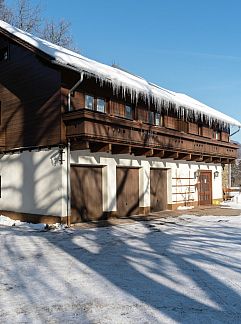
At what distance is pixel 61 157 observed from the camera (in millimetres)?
14250

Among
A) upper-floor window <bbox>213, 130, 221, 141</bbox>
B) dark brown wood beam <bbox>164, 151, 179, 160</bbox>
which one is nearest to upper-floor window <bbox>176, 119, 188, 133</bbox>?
dark brown wood beam <bbox>164, 151, 179, 160</bbox>

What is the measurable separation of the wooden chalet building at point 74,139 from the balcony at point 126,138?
39 millimetres

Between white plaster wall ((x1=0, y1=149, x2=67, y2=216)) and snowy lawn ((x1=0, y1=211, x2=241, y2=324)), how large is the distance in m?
2.35

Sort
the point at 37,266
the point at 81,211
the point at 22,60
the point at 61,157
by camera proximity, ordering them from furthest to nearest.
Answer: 1. the point at 22,60
2. the point at 81,211
3. the point at 61,157
4. the point at 37,266

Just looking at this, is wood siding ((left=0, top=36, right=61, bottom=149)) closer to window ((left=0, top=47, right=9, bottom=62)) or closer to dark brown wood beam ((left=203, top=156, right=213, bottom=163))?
window ((left=0, top=47, right=9, bottom=62))

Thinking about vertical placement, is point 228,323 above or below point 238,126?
below

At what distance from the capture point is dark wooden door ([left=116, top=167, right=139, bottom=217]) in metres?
17.2

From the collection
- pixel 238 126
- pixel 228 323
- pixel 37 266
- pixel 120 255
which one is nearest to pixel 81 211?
pixel 120 255

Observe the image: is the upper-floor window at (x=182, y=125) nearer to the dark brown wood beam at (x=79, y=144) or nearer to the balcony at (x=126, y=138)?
the balcony at (x=126, y=138)

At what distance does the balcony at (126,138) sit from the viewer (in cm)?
1378

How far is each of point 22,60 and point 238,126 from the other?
16417 mm

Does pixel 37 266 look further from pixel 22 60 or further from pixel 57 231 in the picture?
pixel 22 60

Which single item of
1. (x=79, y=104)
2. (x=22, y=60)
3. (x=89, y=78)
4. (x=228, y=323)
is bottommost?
(x=228, y=323)

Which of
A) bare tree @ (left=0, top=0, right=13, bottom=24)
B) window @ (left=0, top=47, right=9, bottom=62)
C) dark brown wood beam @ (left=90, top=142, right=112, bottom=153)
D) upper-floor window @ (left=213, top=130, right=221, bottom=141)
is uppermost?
bare tree @ (left=0, top=0, right=13, bottom=24)
